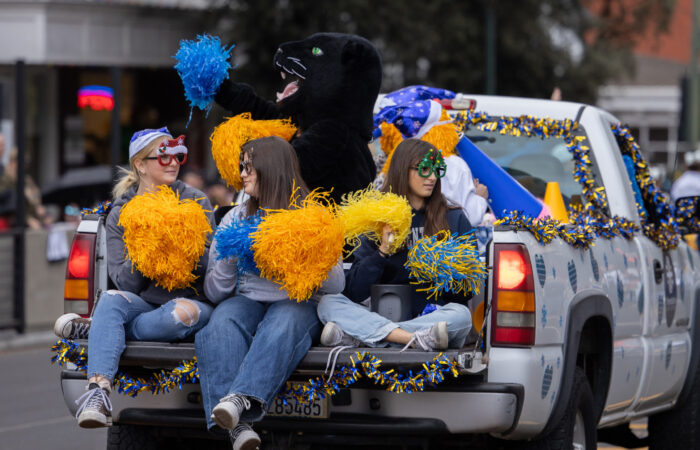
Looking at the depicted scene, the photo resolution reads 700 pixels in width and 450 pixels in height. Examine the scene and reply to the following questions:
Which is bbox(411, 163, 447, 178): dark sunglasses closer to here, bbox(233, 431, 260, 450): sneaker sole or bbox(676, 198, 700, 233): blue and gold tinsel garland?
bbox(233, 431, 260, 450): sneaker sole

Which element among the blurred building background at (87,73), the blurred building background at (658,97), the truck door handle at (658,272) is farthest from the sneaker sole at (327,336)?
the blurred building background at (658,97)

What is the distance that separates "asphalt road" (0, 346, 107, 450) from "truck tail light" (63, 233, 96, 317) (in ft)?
8.42

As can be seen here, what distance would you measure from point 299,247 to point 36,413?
16.9 ft

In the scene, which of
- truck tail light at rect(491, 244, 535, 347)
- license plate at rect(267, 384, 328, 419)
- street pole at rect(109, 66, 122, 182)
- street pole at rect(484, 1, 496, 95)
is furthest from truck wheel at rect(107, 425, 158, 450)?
street pole at rect(484, 1, 496, 95)

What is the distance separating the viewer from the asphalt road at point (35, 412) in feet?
27.3

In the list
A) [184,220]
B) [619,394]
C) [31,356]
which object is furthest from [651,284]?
[31,356]

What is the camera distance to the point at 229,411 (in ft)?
16.2

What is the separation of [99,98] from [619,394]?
1226 cm

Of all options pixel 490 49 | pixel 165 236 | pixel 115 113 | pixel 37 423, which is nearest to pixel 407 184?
pixel 165 236

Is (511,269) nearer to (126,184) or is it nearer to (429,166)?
(429,166)

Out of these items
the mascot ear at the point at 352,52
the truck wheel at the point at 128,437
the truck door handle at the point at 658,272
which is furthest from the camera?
the truck door handle at the point at 658,272

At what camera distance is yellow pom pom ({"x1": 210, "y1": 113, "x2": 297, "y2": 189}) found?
629 centimetres

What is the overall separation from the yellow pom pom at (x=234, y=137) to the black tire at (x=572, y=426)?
72.4 inches

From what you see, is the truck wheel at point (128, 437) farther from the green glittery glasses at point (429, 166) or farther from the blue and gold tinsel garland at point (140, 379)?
the green glittery glasses at point (429, 166)
